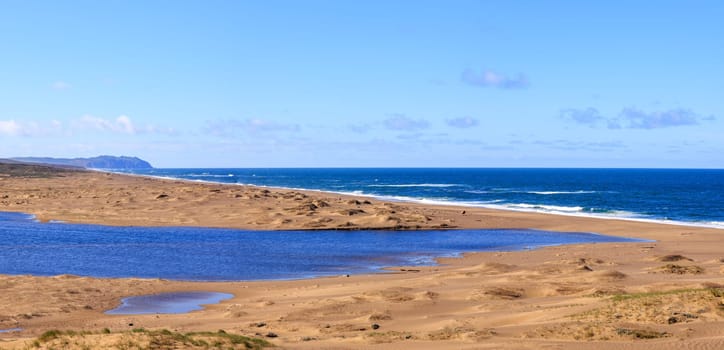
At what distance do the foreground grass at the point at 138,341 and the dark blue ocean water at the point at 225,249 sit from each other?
14.1 m

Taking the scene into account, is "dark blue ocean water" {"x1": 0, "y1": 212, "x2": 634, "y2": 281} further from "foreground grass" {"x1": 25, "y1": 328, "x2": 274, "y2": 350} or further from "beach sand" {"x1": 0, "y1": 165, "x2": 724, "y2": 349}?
"foreground grass" {"x1": 25, "y1": 328, "x2": 274, "y2": 350}

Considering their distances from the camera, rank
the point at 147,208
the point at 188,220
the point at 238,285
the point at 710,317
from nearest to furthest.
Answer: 1. the point at 710,317
2. the point at 238,285
3. the point at 188,220
4. the point at 147,208

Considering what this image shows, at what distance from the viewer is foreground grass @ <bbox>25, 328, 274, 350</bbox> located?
1384cm

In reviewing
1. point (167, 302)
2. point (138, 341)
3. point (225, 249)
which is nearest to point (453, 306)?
point (167, 302)

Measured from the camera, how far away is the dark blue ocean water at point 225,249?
30.6m

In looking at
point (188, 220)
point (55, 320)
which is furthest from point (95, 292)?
point (188, 220)

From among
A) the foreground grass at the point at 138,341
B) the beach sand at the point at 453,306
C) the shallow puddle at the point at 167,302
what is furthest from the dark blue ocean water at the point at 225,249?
the foreground grass at the point at 138,341

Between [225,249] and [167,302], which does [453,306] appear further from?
[225,249]

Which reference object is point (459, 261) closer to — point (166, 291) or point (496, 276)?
point (496, 276)

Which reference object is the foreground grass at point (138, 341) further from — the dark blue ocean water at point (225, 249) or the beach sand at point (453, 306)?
the dark blue ocean water at point (225, 249)

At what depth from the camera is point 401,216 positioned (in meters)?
55.6

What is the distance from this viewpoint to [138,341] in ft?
45.6

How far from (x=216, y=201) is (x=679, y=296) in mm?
52117

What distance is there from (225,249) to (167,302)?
14.9m
